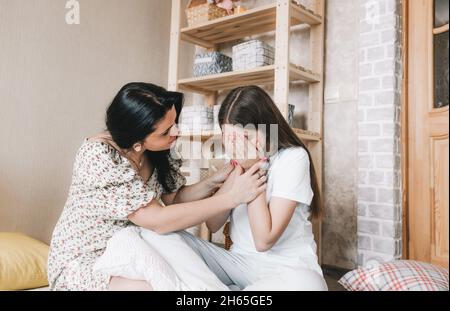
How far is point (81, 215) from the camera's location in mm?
1237

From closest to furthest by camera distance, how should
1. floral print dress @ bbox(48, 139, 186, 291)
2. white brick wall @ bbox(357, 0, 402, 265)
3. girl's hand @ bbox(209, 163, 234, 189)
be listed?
floral print dress @ bbox(48, 139, 186, 291) → girl's hand @ bbox(209, 163, 234, 189) → white brick wall @ bbox(357, 0, 402, 265)

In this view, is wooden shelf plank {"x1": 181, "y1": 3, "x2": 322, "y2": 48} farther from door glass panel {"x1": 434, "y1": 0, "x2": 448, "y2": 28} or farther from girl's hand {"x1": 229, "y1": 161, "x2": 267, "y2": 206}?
girl's hand {"x1": 229, "y1": 161, "x2": 267, "y2": 206}

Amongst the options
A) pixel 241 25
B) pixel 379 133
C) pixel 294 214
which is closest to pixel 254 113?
pixel 294 214

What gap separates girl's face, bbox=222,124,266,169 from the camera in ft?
4.24

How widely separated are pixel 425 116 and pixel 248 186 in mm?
1165

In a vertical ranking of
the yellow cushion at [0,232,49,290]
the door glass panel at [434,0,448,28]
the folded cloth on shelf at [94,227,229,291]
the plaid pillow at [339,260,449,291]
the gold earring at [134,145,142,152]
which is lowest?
the yellow cushion at [0,232,49,290]

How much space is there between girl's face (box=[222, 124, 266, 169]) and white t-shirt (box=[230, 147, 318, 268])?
0.07 meters

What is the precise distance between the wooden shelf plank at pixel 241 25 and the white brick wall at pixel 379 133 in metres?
0.34

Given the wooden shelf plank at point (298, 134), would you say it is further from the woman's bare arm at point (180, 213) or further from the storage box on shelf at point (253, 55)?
the woman's bare arm at point (180, 213)

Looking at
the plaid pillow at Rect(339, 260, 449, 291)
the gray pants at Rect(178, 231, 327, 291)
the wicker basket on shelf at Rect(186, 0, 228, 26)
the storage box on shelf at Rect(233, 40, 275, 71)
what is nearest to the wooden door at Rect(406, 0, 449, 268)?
the plaid pillow at Rect(339, 260, 449, 291)

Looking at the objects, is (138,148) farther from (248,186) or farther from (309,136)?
(309,136)

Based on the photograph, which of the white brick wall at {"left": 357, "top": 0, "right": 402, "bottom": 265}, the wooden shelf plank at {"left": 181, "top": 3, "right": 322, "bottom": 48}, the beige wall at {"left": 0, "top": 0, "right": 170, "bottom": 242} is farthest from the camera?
the wooden shelf plank at {"left": 181, "top": 3, "right": 322, "bottom": 48}

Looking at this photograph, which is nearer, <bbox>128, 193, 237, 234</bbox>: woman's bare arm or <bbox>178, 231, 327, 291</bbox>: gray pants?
<bbox>178, 231, 327, 291</bbox>: gray pants
